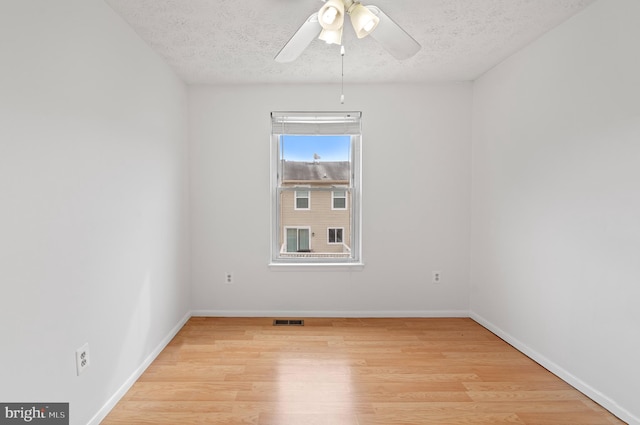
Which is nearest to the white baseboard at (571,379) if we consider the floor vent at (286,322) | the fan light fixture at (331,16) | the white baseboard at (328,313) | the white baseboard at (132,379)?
the white baseboard at (328,313)

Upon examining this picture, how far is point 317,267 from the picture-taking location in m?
3.63

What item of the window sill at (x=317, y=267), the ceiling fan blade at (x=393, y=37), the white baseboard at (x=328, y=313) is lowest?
the white baseboard at (x=328, y=313)

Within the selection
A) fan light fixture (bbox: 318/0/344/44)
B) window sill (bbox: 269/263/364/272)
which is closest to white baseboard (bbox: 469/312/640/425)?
window sill (bbox: 269/263/364/272)

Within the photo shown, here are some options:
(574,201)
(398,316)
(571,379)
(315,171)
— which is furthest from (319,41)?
(571,379)

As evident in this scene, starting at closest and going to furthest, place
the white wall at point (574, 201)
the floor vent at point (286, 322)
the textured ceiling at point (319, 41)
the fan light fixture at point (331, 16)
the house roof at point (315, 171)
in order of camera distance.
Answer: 1. the fan light fixture at point (331, 16)
2. the white wall at point (574, 201)
3. the textured ceiling at point (319, 41)
4. the floor vent at point (286, 322)
5. the house roof at point (315, 171)

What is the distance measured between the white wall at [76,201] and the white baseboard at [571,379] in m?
3.11

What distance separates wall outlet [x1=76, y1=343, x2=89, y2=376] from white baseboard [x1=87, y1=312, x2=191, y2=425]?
1.09 ft

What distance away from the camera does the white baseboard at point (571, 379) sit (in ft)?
6.35

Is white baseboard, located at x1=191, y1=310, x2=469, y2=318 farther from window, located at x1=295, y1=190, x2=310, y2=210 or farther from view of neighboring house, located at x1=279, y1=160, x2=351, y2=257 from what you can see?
window, located at x1=295, y1=190, x2=310, y2=210

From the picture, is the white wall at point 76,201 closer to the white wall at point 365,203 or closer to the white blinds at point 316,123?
the white wall at point 365,203

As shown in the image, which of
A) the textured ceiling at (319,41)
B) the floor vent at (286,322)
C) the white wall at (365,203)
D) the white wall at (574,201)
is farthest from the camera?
the white wall at (365,203)

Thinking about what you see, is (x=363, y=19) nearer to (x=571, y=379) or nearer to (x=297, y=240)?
(x=297, y=240)

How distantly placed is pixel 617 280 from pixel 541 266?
23.8 inches

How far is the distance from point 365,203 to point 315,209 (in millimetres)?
578
